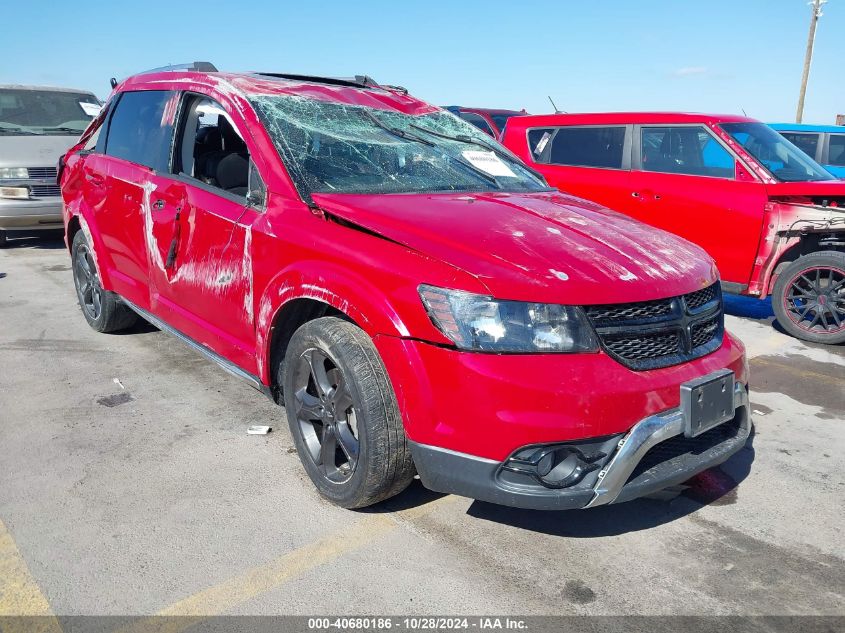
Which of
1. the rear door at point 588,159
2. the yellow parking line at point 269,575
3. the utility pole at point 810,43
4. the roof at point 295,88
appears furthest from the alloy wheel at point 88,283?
the utility pole at point 810,43

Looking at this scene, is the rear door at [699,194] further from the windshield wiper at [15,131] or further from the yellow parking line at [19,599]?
the windshield wiper at [15,131]

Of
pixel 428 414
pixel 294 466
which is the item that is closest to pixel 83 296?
pixel 294 466

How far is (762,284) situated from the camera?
589 cm

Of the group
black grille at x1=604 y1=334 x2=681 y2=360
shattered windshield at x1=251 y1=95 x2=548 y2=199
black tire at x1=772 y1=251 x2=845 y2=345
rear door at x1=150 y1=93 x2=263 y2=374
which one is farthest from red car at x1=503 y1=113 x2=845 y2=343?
rear door at x1=150 y1=93 x2=263 y2=374

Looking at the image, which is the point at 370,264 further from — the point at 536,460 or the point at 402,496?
the point at 402,496

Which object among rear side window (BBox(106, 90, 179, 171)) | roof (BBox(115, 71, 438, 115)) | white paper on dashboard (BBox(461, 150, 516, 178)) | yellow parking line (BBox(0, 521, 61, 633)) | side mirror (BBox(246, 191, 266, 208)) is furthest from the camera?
rear side window (BBox(106, 90, 179, 171))

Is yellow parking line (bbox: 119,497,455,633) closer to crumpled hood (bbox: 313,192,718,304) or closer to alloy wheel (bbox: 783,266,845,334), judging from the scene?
crumpled hood (bbox: 313,192,718,304)

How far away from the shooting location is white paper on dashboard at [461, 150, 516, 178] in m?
3.76

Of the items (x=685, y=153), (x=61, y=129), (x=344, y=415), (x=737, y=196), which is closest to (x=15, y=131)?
(x=61, y=129)

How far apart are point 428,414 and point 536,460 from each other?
1.31 feet

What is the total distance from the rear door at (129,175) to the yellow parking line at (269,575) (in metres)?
2.21

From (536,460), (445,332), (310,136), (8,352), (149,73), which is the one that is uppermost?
(149,73)

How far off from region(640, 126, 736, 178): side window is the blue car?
5.09 metres

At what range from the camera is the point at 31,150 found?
8.69 m
